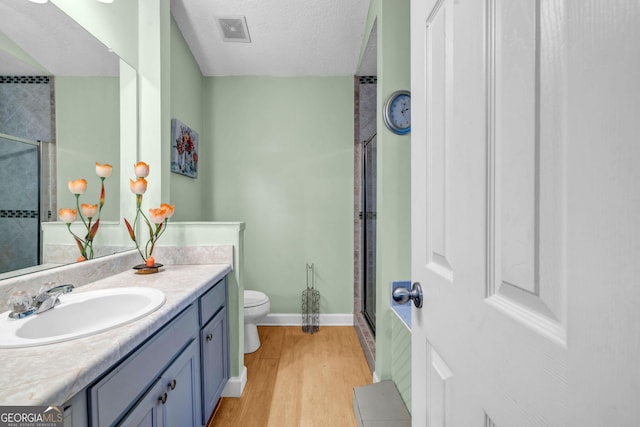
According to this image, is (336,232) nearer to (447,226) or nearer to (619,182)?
(447,226)

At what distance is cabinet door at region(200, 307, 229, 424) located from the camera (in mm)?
1418

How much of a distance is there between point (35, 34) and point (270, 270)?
228cm

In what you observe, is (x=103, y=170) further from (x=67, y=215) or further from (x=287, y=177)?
(x=287, y=177)

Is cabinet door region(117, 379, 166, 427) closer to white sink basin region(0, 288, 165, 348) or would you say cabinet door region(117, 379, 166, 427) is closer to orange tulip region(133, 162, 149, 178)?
white sink basin region(0, 288, 165, 348)

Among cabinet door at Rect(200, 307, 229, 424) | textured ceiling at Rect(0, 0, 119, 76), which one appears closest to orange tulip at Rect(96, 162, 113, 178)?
textured ceiling at Rect(0, 0, 119, 76)

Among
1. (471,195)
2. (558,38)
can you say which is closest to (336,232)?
(471,195)

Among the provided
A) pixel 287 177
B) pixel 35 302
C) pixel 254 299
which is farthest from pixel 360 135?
pixel 35 302

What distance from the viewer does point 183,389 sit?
119 centimetres

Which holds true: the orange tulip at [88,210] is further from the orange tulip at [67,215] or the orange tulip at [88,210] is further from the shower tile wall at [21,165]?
the shower tile wall at [21,165]

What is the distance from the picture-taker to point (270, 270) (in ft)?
9.64

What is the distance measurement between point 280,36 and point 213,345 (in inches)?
88.8

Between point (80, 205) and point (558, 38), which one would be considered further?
point (80, 205)

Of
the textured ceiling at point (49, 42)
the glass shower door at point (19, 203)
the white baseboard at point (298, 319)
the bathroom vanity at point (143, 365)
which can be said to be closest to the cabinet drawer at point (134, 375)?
the bathroom vanity at point (143, 365)

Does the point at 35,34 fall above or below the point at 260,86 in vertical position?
below
